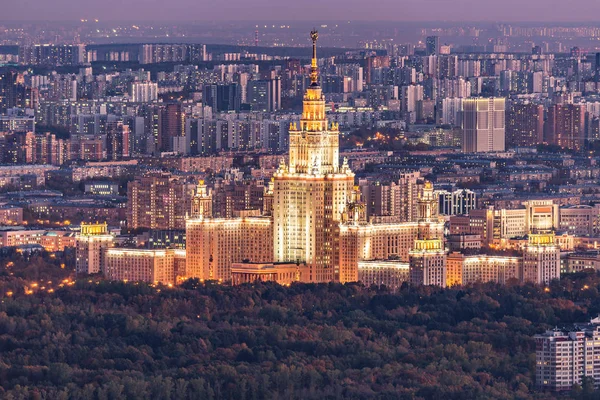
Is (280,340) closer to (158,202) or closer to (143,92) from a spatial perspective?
(158,202)

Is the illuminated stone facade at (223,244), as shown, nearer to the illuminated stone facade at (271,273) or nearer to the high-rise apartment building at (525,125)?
the illuminated stone facade at (271,273)

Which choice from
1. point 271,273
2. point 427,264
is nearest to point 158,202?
point 271,273

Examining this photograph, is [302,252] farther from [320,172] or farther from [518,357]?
[518,357]

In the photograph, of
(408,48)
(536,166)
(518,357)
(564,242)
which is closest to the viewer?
(518,357)

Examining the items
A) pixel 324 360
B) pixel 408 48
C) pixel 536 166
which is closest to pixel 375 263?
pixel 324 360

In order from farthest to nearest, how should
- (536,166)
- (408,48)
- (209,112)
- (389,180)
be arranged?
(408,48), (209,112), (536,166), (389,180)

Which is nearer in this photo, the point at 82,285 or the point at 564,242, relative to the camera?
the point at 82,285

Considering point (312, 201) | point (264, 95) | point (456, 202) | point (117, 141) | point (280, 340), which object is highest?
point (264, 95)

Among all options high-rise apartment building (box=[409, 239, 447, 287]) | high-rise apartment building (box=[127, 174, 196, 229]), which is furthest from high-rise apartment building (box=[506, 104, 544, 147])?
high-rise apartment building (box=[409, 239, 447, 287])
